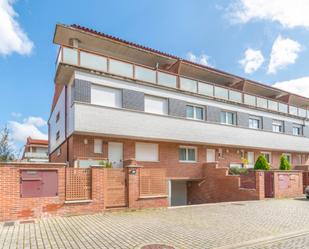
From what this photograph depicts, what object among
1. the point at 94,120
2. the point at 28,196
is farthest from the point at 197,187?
the point at 28,196

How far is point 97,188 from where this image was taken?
38.4 feet

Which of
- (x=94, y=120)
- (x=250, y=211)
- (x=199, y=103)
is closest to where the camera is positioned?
(x=250, y=211)

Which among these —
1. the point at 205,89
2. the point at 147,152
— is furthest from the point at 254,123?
the point at 147,152

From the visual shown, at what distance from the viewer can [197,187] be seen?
20.6 meters

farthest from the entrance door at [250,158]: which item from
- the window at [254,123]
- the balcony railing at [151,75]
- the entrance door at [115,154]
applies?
the entrance door at [115,154]

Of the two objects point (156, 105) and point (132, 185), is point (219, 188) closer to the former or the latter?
point (156, 105)

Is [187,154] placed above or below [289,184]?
above

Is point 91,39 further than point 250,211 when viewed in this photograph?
Yes

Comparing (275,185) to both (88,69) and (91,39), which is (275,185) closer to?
(88,69)

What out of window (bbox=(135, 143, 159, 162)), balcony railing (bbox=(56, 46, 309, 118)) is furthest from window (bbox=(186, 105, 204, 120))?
window (bbox=(135, 143, 159, 162))

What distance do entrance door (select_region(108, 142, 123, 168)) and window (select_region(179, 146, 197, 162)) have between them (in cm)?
474

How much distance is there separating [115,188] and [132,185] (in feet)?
2.48

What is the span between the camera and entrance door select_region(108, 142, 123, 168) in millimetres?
16422

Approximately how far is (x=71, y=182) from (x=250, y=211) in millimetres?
7573
